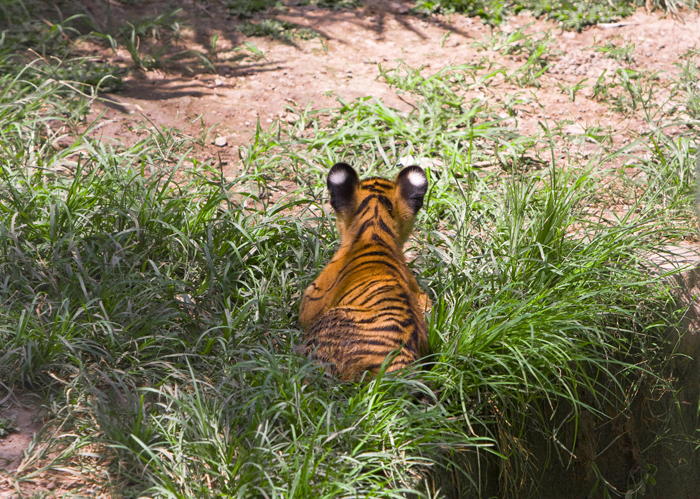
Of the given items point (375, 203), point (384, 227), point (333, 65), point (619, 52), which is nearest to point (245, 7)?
point (333, 65)

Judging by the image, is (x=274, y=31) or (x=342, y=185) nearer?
(x=342, y=185)

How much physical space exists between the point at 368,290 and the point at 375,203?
1.86ft

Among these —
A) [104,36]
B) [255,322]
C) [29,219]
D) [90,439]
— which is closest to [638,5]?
[104,36]

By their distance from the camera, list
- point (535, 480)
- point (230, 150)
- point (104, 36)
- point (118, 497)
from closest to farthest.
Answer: point (118, 497) < point (535, 480) < point (230, 150) < point (104, 36)

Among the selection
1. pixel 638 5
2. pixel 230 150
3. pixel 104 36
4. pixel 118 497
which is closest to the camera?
pixel 118 497

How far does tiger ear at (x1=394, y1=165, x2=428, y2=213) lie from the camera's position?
11.8 feet

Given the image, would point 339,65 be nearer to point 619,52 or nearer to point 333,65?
point 333,65

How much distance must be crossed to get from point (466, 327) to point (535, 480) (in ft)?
3.12

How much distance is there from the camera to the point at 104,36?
6.01 m

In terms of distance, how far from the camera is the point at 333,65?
21.0ft

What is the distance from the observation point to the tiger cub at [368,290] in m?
3.10

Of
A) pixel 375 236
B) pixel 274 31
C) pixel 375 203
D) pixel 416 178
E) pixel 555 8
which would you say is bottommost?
pixel 375 236

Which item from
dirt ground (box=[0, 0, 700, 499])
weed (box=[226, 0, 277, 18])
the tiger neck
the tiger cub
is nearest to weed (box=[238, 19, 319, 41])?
dirt ground (box=[0, 0, 700, 499])

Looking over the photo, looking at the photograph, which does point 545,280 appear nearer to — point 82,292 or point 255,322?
point 255,322
